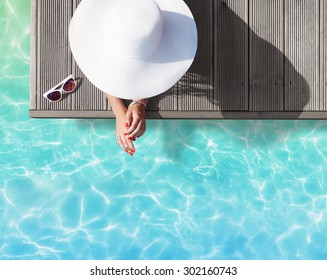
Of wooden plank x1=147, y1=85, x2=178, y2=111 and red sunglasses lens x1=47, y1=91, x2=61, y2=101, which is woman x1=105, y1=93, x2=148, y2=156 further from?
red sunglasses lens x1=47, y1=91, x2=61, y2=101

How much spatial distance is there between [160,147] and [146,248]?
1.16 metres

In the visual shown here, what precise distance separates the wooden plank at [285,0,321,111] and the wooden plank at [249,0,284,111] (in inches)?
2.6

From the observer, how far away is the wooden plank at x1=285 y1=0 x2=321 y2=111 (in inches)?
141

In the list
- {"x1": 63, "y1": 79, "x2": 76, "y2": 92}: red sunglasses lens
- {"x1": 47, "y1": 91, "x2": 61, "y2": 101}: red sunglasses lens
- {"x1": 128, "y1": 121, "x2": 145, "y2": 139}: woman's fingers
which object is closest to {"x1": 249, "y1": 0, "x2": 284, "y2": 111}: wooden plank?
{"x1": 128, "y1": 121, "x2": 145, "y2": 139}: woman's fingers

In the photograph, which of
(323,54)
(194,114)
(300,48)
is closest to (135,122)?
(194,114)

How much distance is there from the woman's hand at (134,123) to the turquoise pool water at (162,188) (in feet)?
3.95

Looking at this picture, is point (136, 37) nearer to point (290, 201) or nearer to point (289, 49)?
point (289, 49)

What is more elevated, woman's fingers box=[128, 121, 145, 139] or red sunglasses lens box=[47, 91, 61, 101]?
red sunglasses lens box=[47, 91, 61, 101]

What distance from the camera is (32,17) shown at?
3488mm

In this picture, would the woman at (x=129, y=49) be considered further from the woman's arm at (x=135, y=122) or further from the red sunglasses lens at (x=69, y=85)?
the red sunglasses lens at (x=69, y=85)

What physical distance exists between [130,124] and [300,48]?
185cm

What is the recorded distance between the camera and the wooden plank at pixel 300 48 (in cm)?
358
